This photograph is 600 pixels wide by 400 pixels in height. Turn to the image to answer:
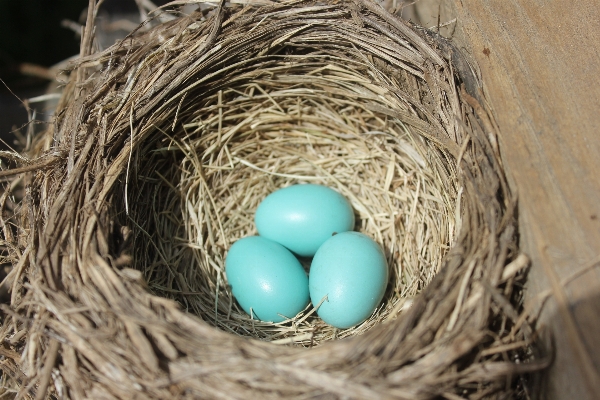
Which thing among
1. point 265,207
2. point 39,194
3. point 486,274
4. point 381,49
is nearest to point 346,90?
point 381,49

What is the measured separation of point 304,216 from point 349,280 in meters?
0.28

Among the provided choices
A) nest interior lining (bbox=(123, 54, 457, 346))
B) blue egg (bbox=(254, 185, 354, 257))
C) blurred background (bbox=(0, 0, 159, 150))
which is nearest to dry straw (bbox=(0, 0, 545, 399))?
nest interior lining (bbox=(123, 54, 457, 346))

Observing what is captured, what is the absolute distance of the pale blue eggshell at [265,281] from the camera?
1.49 meters

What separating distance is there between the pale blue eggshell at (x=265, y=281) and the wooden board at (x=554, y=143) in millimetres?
662

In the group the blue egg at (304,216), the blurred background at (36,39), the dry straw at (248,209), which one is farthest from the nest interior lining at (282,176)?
the blurred background at (36,39)

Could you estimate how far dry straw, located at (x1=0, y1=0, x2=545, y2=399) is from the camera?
3.35 ft

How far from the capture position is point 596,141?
1.20 meters

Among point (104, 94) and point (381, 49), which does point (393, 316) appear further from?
point (104, 94)

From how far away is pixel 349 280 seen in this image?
142cm

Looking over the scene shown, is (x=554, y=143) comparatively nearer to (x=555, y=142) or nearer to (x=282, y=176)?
(x=555, y=142)

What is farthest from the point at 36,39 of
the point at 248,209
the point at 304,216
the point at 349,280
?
the point at 349,280

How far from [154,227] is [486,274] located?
1.00 m

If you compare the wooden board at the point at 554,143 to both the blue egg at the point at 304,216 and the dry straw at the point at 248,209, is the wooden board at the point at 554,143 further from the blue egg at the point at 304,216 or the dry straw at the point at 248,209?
the blue egg at the point at 304,216

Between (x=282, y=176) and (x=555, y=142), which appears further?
(x=282, y=176)
